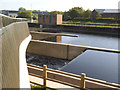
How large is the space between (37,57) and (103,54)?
8.70 m

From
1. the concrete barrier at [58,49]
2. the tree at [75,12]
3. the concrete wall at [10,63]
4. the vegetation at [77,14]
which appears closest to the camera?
the concrete wall at [10,63]

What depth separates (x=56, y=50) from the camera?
18406mm

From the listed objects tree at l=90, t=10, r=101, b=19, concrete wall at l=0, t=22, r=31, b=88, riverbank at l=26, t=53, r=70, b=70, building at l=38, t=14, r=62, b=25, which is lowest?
riverbank at l=26, t=53, r=70, b=70

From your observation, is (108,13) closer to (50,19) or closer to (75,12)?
(75,12)

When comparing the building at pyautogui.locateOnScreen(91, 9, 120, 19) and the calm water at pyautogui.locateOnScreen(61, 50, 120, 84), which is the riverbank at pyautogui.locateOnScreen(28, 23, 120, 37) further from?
the calm water at pyautogui.locateOnScreen(61, 50, 120, 84)

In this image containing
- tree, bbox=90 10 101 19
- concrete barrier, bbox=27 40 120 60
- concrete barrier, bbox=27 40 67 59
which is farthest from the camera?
tree, bbox=90 10 101 19

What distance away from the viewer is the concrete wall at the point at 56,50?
57.1ft

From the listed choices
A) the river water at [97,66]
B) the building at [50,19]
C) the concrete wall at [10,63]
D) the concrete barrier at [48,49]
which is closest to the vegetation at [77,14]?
the building at [50,19]

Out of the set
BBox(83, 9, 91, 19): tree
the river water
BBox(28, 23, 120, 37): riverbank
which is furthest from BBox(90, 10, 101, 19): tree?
the river water

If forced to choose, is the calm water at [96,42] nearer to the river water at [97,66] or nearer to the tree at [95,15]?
the river water at [97,66]

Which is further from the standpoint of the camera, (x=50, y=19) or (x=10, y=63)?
(x=50, y=19)

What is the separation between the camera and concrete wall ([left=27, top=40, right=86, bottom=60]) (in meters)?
17.4

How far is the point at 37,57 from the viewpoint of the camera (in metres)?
19.1

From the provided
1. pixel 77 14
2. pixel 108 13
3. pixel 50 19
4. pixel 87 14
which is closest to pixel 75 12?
pixel 77 14
